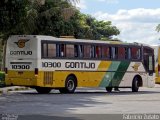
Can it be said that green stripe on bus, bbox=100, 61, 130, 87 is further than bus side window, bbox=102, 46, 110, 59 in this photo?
Yes

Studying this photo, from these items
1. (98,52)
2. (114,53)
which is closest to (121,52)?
(114,53)

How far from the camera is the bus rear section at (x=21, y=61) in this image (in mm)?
29384

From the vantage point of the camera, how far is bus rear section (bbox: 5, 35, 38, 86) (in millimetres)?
29384

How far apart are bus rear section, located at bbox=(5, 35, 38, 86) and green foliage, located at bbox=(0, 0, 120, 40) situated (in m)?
0.79

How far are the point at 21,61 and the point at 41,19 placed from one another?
8.19 meters

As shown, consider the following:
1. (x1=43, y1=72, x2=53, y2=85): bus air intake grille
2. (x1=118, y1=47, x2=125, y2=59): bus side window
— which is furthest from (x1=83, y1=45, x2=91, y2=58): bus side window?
(x1=43, y1=72, x2=53, y2=85): bus air intake grille

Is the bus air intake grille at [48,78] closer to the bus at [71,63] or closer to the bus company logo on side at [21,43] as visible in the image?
the bus at [71,63]

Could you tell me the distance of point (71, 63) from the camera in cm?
3075

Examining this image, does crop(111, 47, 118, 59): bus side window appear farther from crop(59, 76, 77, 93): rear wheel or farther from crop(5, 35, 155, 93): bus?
crop(59, 76, 77, 93): rear wheel

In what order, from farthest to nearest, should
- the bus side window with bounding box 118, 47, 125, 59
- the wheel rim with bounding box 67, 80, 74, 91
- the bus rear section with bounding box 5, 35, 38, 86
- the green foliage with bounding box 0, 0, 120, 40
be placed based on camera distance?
the bus side window with bounding box 118, 47, 125, 59
the wheel rim with bounding box 67, 80, 74, 91
the bus rear section with bounding box 5, 35, 38, 86
the green foliage with bounding box 0, 0, 120, 40

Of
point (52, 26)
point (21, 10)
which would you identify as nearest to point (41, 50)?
point (21, 10)

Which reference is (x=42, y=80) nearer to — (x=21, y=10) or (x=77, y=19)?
(x=21, y=10)

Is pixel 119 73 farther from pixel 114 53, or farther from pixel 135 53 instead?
pixel 135 53

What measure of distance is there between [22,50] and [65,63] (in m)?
2.41
